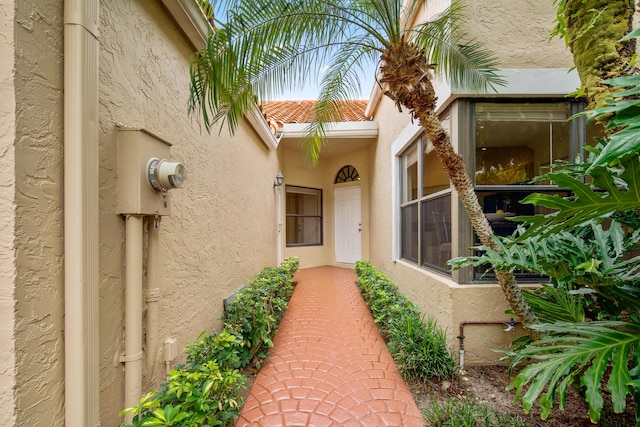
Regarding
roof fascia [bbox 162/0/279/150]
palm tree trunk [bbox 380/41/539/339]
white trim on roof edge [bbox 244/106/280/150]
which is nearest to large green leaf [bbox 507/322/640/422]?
palm tree trunk [bbox 380/41/539/339]

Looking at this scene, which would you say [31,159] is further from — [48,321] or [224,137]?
[224,137]

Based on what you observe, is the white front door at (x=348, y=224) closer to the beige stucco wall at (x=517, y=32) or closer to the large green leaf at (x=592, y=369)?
the beige stucco wall at (x=517, y=32)

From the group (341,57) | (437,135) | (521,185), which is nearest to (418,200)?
(521,185)

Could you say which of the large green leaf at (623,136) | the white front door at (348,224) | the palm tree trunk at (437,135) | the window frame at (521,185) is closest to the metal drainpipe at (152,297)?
the palm tree trunk at (437,135)

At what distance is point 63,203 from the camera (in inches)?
50.6

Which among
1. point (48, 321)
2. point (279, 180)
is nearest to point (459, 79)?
point (48, 321)

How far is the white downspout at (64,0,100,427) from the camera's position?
4.17ft

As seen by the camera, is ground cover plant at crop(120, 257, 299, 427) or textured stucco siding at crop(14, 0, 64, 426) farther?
ground cover plant at crop(120, 257, 299, 427)

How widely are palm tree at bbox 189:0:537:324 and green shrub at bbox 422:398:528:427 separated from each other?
751mm

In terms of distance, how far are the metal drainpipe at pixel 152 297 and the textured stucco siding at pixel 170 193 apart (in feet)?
0.38

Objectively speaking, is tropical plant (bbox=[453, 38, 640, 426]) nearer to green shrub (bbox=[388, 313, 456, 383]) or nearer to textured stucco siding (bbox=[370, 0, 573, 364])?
textured stucco siding (bbox=[370, 0, 573, 364])

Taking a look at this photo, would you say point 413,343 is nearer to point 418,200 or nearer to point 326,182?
point 418,200

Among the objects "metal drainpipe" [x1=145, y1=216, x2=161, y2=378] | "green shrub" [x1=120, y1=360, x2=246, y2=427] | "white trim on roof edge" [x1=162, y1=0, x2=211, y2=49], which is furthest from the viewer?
"white trim on roof edge" [x1=162, y1=0, x2=211, y2=49]

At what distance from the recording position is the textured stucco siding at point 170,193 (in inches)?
62.2
